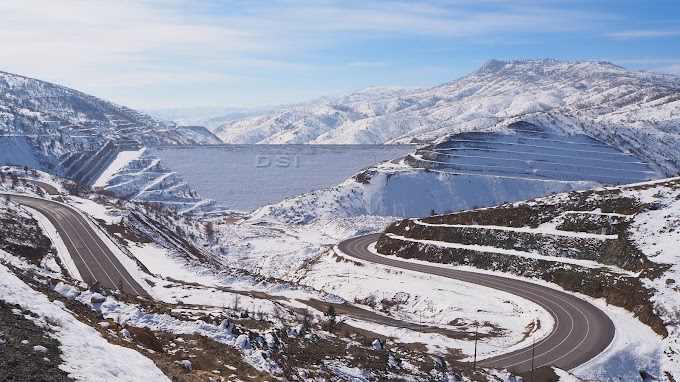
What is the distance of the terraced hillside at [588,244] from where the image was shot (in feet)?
129

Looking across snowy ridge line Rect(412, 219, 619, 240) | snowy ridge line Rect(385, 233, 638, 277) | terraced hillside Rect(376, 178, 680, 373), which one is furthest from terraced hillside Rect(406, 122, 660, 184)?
snowy ridge line Rect(385, 233, 638, 277)

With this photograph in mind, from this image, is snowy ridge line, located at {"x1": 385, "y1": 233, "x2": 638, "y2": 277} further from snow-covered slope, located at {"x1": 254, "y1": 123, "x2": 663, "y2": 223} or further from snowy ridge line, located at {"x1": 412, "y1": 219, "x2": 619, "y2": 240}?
snow-covered slope, located at {"x1": 254, "y1": 123, "x2": 663, "y2": 223}

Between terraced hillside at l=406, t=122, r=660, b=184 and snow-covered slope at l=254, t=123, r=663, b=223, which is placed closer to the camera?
snow-covered slope at l=254, t=123, r=663, b=223

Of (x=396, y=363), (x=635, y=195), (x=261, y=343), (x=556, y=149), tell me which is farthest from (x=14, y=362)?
(x=556, y=149)

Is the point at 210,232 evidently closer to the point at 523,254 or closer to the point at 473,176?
the point at 523,254

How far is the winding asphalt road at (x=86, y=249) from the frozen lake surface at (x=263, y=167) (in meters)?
59.3

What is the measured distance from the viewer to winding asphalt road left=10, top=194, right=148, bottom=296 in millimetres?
42562

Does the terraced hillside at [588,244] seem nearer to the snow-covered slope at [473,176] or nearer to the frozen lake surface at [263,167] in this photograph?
the snow-covered slope at [473,176]

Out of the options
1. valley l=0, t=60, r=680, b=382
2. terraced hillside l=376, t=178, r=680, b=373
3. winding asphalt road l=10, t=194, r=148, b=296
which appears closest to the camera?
valley l=0, t=60, r=680, b=382

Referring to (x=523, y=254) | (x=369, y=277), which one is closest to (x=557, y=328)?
(x=523, y=254)

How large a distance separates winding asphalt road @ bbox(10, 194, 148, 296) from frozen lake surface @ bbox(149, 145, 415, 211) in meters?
59.3

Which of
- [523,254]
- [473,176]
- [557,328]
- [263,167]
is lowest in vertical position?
[557,328]

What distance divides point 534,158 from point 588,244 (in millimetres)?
90163

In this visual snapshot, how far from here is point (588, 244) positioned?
1917 inches
